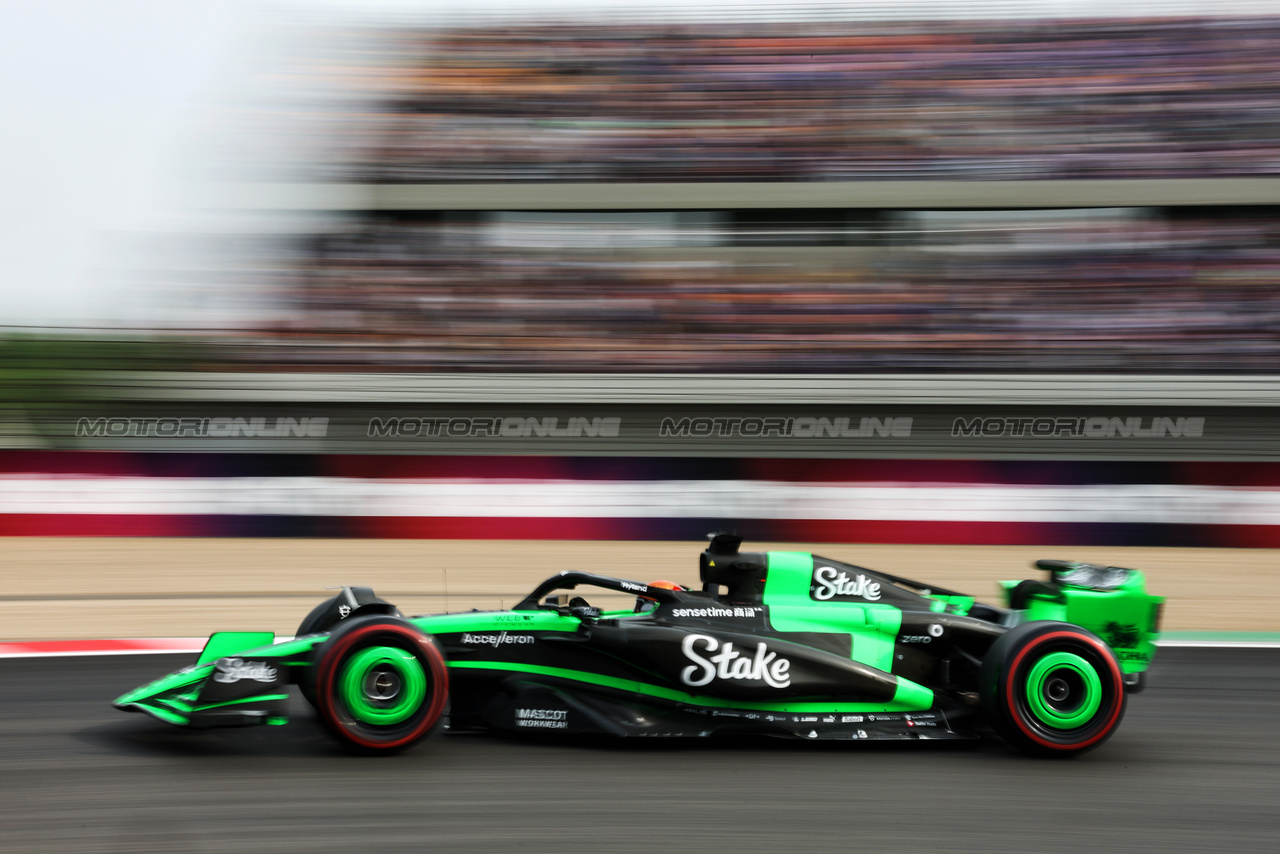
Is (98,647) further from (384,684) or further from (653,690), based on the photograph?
(653,690)

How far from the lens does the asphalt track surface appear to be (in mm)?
3512

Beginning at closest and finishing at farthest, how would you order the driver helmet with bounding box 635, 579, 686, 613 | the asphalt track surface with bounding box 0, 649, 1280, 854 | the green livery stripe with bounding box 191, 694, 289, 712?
the asphalt track surface with bounding box 0, 649, 1280, 854
the green livery stripe with bounding box 191, 694, 289, 712
the driver helmet with bounding box 635, 579, 686, 613

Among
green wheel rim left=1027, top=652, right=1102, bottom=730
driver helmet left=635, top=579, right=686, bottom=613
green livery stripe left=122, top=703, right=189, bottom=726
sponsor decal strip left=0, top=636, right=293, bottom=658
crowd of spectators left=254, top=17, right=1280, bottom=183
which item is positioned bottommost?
sponsor decal strip left=0, top=636, right=293, bottom=658

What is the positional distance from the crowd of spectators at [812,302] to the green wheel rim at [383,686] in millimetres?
8688

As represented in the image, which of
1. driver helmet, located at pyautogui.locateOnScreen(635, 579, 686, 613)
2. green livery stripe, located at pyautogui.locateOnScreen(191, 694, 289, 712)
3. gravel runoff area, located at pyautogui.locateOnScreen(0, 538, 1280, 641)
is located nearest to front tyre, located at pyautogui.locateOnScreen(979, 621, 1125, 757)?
driver helmet, located at pyautogui.locateOnScreen(635, 579, 686, 613)

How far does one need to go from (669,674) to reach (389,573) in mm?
5521

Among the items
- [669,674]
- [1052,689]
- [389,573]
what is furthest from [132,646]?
[1052,689]

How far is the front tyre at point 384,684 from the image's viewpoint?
4184mm

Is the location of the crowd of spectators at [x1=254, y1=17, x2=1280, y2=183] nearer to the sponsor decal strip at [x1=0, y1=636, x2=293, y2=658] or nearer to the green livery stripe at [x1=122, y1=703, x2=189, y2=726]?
the sponsor decal strip at [x1=0, y1=636, x2=293, y2=658]

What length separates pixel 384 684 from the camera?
423 cm

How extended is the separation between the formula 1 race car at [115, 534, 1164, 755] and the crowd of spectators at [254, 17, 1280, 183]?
398 inches

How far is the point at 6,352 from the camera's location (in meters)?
12.6

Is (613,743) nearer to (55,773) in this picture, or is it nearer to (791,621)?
(791,621)

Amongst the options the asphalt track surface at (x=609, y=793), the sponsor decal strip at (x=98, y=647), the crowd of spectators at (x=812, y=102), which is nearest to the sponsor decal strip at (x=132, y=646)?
the sponsor decal strip at (x=98, y=647)
